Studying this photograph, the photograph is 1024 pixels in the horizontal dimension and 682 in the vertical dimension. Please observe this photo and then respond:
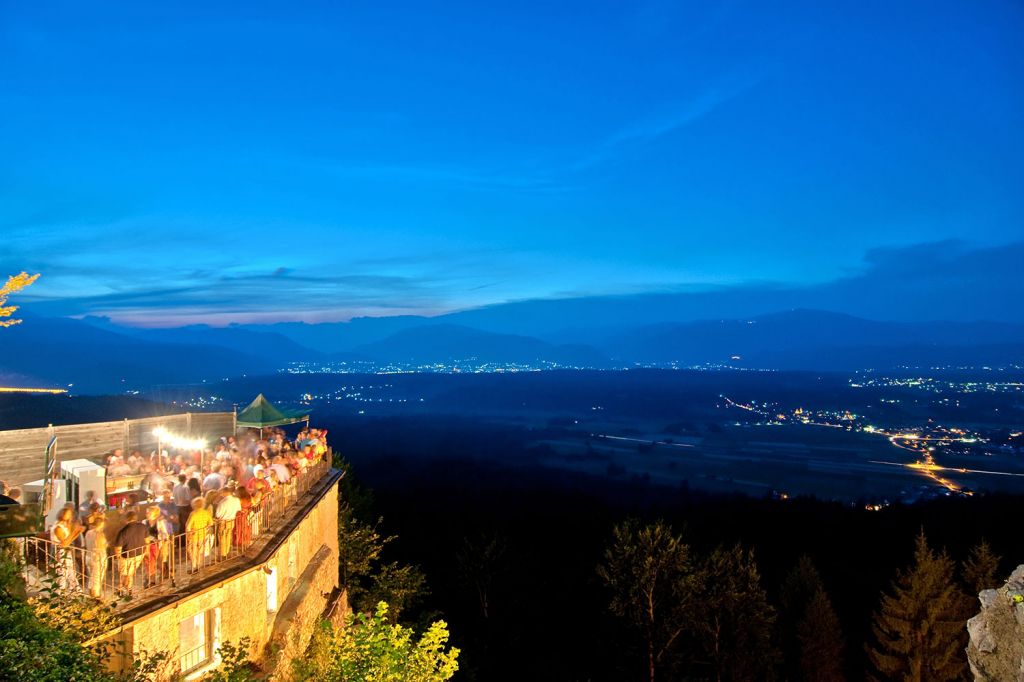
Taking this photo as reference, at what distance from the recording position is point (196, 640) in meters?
9.65

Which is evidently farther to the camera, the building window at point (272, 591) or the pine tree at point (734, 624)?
the pine tree at point (734, 624)

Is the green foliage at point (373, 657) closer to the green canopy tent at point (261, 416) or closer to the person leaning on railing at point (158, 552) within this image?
the person leaning on railing at point (158, 552)

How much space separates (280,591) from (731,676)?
2322 cm

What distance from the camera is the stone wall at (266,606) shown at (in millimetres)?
8648

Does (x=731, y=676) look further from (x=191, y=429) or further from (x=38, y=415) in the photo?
(x=38, y=415)

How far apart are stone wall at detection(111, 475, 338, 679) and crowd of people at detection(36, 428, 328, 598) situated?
553 mm

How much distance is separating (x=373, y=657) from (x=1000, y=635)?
41.7 ft

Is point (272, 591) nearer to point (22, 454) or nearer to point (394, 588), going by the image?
point (22, 454)

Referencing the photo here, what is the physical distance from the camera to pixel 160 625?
8.59 meters

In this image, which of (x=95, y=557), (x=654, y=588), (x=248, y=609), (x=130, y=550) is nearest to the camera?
(x=95, y=557)

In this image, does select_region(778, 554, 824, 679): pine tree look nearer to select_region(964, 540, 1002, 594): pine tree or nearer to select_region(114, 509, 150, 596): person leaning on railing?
select_region(964, 540, 1002, 594): pine tree

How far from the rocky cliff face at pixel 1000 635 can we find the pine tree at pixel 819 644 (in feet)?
62.3

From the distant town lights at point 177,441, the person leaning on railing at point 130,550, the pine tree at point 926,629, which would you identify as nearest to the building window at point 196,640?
the person leaning on railing at point 130,550

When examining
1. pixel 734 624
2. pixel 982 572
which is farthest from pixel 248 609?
pixel 982 572
